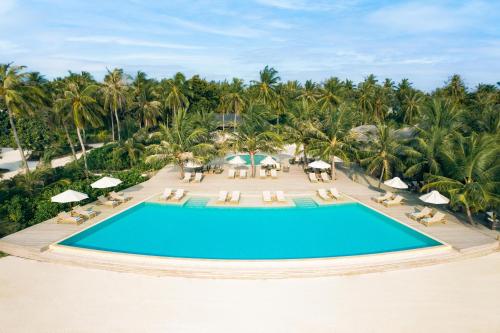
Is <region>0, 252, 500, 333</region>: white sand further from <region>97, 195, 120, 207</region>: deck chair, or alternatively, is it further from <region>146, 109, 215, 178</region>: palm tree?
<region>146, 109, 215, 178</region>: palm tree

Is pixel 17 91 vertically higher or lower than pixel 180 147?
higher

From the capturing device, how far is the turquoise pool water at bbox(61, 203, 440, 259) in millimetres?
11953

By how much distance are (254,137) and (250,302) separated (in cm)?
1405

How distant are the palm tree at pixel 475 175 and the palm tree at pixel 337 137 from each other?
6616 millimetres

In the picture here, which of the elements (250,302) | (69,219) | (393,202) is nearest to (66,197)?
(69,219)

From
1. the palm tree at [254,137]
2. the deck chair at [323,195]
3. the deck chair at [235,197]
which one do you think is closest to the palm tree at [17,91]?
the deck chair at [235,197]

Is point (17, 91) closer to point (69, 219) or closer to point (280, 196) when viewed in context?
point (69, 219)

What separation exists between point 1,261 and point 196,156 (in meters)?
12.2

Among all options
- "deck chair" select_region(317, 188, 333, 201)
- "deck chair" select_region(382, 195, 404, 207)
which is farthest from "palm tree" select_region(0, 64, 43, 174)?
"deck chair" select_region(382, 195, 404, 207)

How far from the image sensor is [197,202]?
17266 mm

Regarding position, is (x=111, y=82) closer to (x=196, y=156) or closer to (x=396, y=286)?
(x=196, y=156)

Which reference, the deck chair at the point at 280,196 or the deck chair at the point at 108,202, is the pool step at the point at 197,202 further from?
the deck chair at the point at 280,196

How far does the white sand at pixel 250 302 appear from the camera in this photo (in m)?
7.81

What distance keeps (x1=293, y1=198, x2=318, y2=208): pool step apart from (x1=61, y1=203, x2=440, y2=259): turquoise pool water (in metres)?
0.42
